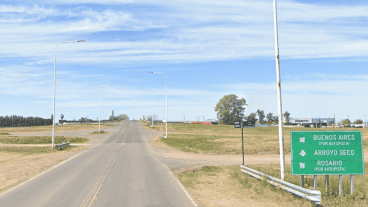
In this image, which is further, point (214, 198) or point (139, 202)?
point (214, 198)

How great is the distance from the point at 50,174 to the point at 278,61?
49.3 ft

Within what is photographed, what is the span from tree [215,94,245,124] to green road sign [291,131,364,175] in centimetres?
11190

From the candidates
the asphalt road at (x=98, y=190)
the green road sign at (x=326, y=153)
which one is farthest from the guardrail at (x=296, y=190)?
the asphalt road at (x=98, y=190)

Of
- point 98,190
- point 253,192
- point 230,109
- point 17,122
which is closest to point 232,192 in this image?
point 253,192

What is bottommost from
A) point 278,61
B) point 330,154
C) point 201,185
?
point 201,185

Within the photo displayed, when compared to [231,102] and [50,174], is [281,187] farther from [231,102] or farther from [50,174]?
[231,102]

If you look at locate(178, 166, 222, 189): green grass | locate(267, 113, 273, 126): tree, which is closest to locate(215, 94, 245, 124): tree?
locate(267, 113, 273, 126): tree

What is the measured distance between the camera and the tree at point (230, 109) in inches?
4904

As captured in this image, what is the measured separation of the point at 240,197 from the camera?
1338 cm

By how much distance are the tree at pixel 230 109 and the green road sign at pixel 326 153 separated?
111896mm

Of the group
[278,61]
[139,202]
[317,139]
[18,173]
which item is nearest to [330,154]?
[317,139]

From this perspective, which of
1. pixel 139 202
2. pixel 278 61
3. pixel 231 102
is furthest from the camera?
pixel 231 102

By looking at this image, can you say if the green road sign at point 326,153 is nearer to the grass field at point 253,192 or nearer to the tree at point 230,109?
the grass field at point 253,192

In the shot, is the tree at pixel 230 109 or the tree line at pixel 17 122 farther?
the tree line at pixel 17 122
